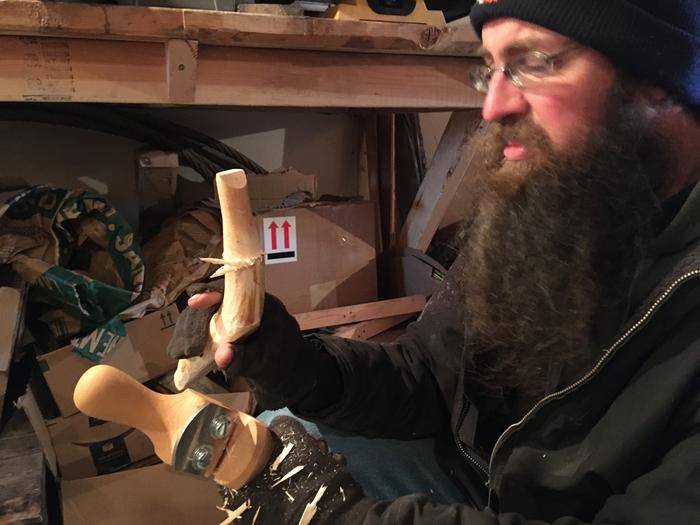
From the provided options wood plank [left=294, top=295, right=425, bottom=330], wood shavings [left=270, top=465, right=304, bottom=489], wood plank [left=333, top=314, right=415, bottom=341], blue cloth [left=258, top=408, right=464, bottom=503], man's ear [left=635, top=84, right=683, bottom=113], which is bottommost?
wood plank [left=333, top=314, right=415, bottom=341]

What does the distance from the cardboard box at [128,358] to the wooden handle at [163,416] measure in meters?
0.66

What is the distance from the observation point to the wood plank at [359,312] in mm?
1450

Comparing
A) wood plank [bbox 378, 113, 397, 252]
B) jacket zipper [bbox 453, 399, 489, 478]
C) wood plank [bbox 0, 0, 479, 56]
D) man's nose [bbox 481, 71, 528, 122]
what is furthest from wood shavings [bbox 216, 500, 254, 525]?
wood plank [bbox 378, 113, 397, 252]

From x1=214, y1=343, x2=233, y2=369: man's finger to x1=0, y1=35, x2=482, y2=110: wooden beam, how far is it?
17.7 inches

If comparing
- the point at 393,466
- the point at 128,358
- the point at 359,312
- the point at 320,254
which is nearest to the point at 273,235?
the point at 320,254

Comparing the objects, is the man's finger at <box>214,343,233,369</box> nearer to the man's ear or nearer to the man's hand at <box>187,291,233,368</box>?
the man's hand at <box>187,291,233,368</box>

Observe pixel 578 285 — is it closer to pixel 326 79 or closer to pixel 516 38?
pixel 516 38

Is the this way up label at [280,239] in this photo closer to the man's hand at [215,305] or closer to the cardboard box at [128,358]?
the cardboard box at [128,358]

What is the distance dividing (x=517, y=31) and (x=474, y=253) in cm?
28

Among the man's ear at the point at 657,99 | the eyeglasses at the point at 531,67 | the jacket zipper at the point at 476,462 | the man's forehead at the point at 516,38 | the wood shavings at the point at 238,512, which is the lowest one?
the jacket zipper at the point at 476,462

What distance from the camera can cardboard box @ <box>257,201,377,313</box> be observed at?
1.42m

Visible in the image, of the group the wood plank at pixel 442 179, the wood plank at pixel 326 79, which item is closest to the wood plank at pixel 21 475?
the wood plank at pixel 326 79

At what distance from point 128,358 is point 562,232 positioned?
974 millimetres

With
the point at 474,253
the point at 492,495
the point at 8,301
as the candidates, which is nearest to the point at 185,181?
the point at 8,301
